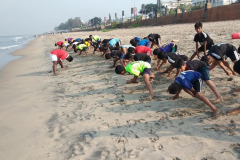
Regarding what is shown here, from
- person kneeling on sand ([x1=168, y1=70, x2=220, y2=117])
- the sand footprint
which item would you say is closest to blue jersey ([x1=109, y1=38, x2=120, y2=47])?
person kneeling on sand ([x1=168, y1=70, x2=220, y2=117])

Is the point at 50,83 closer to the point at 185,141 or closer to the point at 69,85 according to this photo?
the point at 69,85

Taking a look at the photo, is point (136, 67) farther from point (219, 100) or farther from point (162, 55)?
point (219, 100)

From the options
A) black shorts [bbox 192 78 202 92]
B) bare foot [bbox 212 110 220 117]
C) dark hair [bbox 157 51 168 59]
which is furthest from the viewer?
dark hair [bbox 157 51 168 59]

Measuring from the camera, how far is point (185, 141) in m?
2.63

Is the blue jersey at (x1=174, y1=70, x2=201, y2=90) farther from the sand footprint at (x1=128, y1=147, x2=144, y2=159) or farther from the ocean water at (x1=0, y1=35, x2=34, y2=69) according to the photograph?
the ocean water at (x1=0, y1=35, x2=34, y2=69)

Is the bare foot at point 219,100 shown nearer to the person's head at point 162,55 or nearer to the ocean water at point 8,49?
the person's head at point 162,55

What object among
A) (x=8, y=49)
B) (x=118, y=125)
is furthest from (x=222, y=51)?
(x=8, y=49)

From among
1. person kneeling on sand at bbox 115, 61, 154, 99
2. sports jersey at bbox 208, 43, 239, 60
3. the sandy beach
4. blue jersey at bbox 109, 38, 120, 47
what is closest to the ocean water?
blue jersey at bbox 109, 38, 120, 47

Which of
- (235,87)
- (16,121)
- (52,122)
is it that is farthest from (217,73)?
(16,121)

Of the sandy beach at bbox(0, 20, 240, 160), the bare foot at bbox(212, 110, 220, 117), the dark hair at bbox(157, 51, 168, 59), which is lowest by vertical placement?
the sandy beach at bbox(0, 20, 240, 160)

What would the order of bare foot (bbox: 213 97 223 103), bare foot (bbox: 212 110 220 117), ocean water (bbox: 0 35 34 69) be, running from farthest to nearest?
ocean water (bbox: 0 35 34 69) → bare foot (bbox: 213 97 223 103) → bare foot (bbox: 212 110 220 117)

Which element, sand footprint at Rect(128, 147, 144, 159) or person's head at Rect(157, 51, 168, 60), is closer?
sand footprint at Rect(128, 147, 144, 159)

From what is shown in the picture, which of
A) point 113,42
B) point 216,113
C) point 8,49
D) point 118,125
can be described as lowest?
point 8,49

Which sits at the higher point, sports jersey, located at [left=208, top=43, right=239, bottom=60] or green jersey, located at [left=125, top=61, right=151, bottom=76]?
sports jersey, located at [left=208, top=43, right=239, bottom=60]
